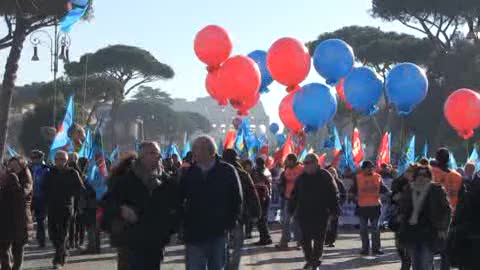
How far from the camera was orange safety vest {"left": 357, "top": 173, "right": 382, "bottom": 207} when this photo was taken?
14.6m

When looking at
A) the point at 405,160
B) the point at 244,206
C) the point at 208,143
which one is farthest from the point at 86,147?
the point at 208,143

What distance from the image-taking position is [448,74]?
4162 centimetres

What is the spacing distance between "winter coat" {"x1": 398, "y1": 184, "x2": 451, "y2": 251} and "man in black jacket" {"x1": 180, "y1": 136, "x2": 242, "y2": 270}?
190 centimetres

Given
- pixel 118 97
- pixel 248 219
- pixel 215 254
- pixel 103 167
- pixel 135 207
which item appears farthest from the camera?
pixel 118 97

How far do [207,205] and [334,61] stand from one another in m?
11.3

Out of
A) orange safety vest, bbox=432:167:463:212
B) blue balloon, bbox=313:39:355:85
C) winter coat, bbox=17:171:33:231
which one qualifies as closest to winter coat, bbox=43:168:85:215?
winter coat, bbox=17:171:33:231

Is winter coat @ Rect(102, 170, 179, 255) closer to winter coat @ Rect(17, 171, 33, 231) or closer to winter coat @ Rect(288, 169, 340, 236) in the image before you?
winter coat @ Rect(17, 171, 33, 231)

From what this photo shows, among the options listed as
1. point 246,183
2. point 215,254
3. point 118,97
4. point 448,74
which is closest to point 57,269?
point 246,183

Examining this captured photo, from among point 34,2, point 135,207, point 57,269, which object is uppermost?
point 34,2

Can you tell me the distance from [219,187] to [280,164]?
15001 mm

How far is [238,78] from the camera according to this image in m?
17.7

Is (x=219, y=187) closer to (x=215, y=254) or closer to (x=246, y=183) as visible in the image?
(x=215, y=254)

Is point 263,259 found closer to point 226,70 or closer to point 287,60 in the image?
point 226,70

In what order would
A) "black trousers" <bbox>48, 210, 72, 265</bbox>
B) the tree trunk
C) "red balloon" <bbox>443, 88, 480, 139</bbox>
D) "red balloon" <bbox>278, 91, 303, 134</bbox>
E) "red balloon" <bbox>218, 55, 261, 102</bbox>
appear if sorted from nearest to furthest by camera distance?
"black trousers" <bbox>48, 210, 72, 265</bbox> < "red balloon" <bbox>218, 55, 261, 102</bbox> < "red balloon" <bbox>443, 88, 480, 139</bbox> < "red balloon" <bbox>278, 91, 303, 134</bbox> < the tree trunk
